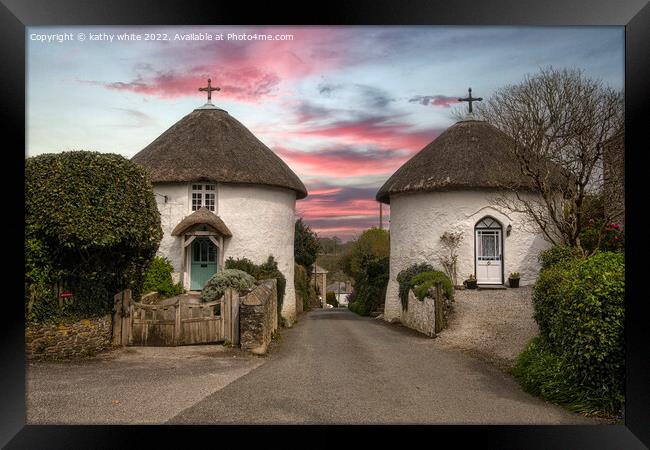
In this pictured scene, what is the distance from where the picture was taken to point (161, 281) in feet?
40.1

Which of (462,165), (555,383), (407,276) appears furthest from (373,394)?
(462,165)

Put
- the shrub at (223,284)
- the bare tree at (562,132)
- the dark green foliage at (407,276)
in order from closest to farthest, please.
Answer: the bare tree at (562,132) → the shrub at (223,284) → the dark green foliage at (407,276)

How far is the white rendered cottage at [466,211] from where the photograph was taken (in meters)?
12.9

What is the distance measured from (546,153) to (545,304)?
4.12 meters

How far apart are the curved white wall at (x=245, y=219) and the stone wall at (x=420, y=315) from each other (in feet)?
13.7

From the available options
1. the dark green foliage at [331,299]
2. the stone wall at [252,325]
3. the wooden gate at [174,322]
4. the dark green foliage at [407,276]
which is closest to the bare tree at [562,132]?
the dark green foliage at [407,276]

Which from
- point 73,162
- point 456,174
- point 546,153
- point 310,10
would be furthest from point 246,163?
point 310,10

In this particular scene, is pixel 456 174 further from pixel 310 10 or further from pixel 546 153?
pixel 310 10

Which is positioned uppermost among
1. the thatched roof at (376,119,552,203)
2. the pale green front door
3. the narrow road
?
the thatched roof at (376,119,552,203)

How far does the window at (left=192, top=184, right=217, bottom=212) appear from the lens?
44.9 feet

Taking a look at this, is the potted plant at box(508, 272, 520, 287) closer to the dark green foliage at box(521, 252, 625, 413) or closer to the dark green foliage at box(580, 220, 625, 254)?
the dark green foliage at box(580, 220, 625, 254)

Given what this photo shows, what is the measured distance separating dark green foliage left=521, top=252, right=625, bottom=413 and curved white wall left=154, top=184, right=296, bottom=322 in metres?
9.61

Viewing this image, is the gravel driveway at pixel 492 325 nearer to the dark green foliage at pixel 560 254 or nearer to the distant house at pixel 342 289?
the dark green foliage at pixel 560 254

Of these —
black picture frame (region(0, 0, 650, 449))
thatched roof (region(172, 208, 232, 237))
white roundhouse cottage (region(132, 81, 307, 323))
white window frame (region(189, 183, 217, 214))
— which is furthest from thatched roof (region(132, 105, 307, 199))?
black picture frame (region(0, 0, 650, 449))
